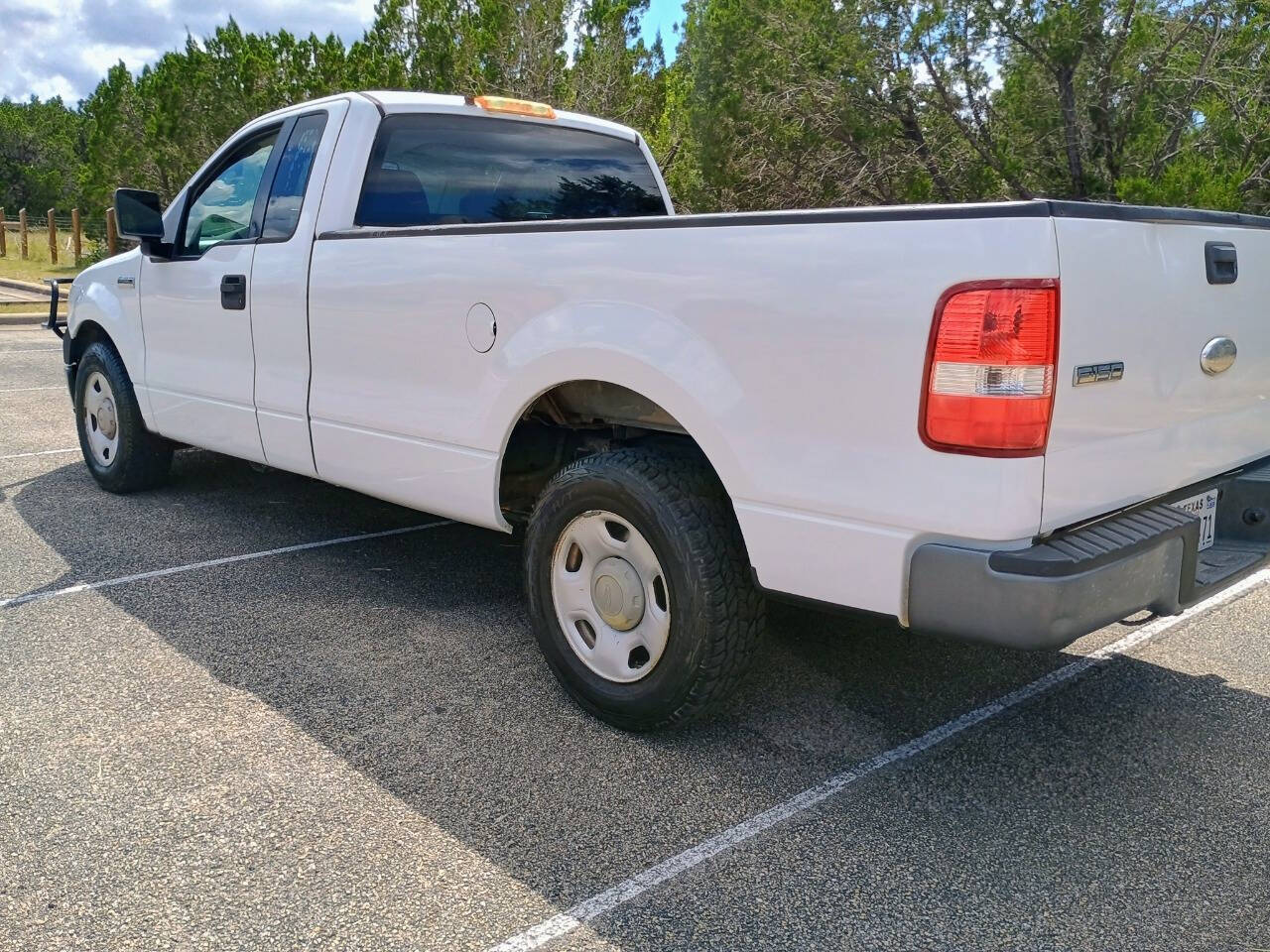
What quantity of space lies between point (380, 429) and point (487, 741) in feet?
4.41

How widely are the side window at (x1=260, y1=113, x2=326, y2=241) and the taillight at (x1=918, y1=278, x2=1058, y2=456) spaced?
2982mm

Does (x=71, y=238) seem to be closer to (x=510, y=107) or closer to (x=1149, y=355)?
(x=510, y=107)

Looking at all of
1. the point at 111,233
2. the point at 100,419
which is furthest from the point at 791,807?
the point at 111,233

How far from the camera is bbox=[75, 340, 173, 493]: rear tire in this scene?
19.4ft

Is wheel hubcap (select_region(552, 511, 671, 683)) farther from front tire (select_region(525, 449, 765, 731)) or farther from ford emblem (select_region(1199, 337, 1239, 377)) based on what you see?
ford emblem (select_region(1199, 337, 1239, 377))

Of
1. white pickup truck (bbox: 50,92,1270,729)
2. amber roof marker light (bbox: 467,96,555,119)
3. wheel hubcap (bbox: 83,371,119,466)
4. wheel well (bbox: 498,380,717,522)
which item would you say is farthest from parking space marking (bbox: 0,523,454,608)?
amber roof marker light (bbox: 467,96,555,119)

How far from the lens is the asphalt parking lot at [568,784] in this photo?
2.56 m

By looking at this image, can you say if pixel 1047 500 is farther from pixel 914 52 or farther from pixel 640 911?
pixel 914 52

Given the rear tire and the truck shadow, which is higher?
the rear tire

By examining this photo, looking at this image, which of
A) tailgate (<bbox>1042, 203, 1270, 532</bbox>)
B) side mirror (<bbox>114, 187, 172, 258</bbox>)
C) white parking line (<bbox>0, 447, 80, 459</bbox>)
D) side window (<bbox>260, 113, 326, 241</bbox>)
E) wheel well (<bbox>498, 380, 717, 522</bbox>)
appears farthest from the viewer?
white parking line (<bbox>0, 447, 80, 459</bbox>)

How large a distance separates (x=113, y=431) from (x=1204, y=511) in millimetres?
5292

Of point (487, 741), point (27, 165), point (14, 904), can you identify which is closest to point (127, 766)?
point (14, 904)

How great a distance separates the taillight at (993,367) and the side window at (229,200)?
11.0 ft

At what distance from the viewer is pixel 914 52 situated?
459 inches
